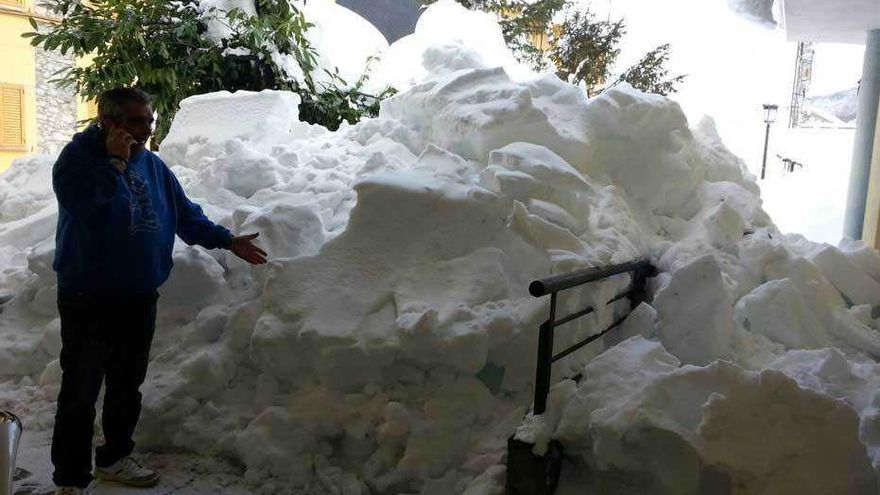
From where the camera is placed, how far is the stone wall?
44.7ft

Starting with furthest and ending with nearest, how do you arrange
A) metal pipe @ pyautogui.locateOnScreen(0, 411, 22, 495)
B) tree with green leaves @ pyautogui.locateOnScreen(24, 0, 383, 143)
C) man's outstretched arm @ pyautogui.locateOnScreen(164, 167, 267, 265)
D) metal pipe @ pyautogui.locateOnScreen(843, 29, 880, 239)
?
1. metal pipe @ pyautogui.locateOnScreen(843, 29, 880, 239)
2. tree with green leaves @ pyautogui.locateOnScreen(24, 0, 383, 143)
3. man's outstretched arm @ pyautogui.locateOnScreen(164, 167, 267, 265)
4. metal pipe @ pyautogui.locateOnScreen(0, 411, 22, 495)

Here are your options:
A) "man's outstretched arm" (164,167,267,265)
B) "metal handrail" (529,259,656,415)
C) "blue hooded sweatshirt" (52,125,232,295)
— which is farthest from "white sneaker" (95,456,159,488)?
"metal handrail" (529,259,656,415)

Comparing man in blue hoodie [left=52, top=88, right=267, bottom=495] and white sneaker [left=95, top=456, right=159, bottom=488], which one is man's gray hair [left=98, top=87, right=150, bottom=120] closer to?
man in blue hoodie [left=52, top=88, right=267, bottom=495]

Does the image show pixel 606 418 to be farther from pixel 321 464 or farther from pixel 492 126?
pixel 492 126

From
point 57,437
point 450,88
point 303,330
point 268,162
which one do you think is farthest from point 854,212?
point 57,437

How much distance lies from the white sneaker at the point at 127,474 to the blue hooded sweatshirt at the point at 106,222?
777 mm

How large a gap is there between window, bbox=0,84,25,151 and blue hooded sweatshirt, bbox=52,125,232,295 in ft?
42.0

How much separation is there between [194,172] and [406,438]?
12.1 ft

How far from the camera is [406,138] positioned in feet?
18.2

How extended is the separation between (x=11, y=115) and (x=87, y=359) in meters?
13.2

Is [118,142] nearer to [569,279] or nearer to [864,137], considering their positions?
[569,279]

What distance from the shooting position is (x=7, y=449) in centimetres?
154

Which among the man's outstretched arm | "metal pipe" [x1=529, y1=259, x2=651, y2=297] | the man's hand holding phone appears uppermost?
the man's hand holding phone

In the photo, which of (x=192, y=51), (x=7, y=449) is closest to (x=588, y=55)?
(x=192, y=51)
